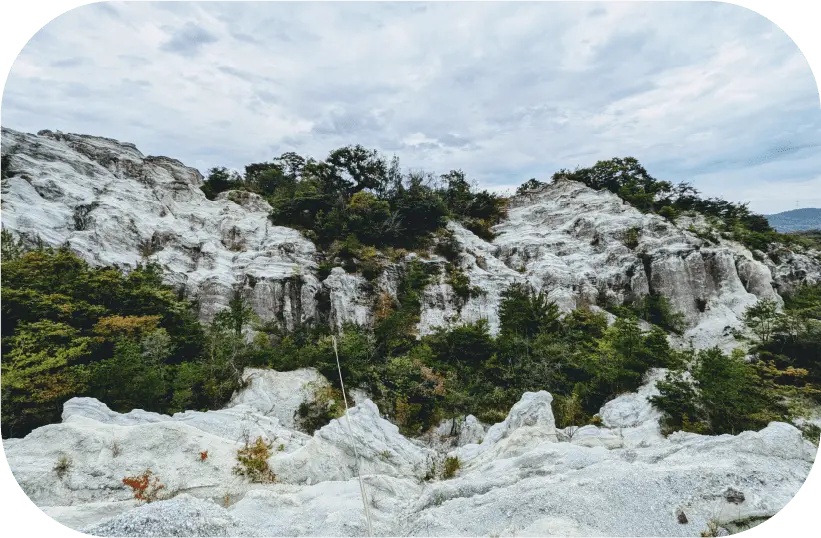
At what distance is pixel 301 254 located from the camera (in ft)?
89.2

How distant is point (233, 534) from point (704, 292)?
88.3ft

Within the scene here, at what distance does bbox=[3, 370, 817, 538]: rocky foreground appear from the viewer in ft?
21.8

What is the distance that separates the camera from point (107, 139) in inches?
1188

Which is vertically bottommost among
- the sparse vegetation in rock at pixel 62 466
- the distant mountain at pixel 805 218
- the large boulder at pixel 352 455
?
the large boulder at pixel 352 455

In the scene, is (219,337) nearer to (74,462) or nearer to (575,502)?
(74,462)

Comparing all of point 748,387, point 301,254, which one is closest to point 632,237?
point 748,387

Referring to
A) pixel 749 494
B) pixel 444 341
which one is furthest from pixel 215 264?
pixel 749 494

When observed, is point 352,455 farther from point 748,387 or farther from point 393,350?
point 748,387

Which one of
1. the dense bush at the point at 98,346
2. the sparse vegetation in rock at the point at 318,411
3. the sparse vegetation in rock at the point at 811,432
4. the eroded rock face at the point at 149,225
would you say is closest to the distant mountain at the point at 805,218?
the sparse vegetation in rock at the point at 811,432

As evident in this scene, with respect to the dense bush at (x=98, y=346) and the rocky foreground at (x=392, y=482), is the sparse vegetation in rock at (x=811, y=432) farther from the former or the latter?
the dense bush at (x=98, y=346)

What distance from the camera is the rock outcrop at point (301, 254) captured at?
882 inches

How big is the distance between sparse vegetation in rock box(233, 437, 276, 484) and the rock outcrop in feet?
46.7

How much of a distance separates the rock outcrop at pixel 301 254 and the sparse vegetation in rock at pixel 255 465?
1422 centimetres

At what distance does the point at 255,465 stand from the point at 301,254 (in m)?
19.2
